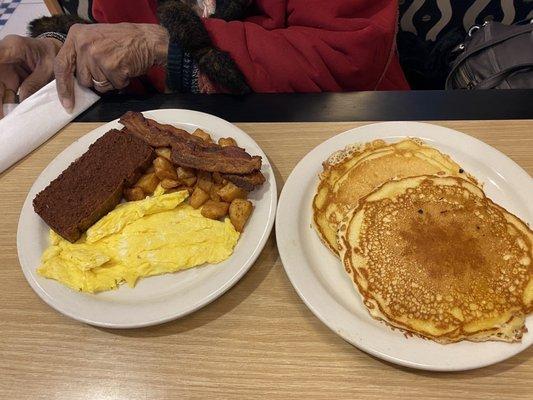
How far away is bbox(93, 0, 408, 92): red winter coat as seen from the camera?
159cm

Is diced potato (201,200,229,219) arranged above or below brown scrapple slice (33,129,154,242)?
below

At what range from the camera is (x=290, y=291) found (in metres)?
1.18

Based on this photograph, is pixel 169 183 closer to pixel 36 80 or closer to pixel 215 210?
pixel 215 210

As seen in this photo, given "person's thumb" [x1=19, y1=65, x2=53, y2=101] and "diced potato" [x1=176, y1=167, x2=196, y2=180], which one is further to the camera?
"person's thumb" [x1=19, y1=65, x2=53, y2=101]

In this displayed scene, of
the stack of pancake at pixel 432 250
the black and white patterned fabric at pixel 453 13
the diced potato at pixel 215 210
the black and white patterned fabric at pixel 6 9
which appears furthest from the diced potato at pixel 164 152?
the black and white patterned fabric at pixel 6 9

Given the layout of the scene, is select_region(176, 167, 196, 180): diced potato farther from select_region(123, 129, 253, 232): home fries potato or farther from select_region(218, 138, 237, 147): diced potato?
select_region(218, 138, 237, 147): diced potato

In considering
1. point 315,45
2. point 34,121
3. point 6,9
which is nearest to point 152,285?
point 34,121

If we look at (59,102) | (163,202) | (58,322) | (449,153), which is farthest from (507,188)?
(59,102)

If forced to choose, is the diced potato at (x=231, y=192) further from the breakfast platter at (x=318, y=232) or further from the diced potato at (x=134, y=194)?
the diced potato at (x=134, y=194)

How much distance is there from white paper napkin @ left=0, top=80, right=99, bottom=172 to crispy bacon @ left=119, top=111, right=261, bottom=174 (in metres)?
0.36

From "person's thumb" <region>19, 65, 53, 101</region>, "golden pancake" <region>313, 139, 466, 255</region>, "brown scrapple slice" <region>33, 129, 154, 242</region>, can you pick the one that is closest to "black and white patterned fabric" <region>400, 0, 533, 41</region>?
"golden pancake" <region>313, 139, 466, 255</region>

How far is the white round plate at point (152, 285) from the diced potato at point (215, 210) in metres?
0.09

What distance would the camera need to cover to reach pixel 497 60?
1839mm

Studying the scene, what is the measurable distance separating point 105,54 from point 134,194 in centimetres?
64
